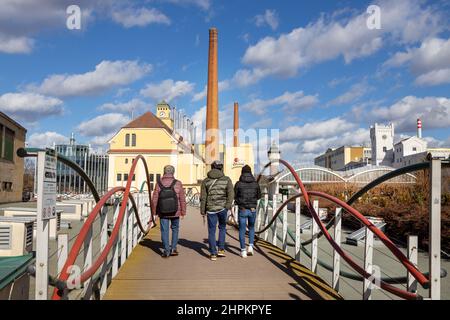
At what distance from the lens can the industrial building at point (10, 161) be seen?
28.0 meters

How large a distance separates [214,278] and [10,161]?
2881 cm

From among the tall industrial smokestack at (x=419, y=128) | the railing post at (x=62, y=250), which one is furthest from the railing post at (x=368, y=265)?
the tall industrial smokestack at (x=419, y=128)

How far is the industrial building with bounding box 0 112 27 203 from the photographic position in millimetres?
28016

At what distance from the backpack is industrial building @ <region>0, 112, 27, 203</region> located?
23.5 meters

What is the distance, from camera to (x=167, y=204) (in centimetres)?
667

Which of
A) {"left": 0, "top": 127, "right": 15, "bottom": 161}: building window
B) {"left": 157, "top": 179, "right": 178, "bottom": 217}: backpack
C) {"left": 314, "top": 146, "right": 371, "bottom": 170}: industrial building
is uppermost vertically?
{"left": 314, "top": 146, "right": 371, "bottom": 170}: industrial building

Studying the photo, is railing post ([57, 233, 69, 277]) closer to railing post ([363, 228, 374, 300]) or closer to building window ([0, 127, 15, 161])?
railing post ([363, 228, 374, 300])

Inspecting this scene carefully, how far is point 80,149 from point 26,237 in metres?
59.1

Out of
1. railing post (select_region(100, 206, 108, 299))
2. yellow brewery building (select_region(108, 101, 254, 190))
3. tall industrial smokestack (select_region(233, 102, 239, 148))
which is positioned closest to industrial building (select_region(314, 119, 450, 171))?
tall industrial smokestack (select_region(233, 102, 239, 148))

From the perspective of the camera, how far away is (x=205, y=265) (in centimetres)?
624

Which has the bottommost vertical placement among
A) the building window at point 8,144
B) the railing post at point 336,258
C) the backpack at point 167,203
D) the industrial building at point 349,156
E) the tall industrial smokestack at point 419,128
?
the railing post at point 336,258

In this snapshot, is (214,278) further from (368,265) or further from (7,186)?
(7,186)

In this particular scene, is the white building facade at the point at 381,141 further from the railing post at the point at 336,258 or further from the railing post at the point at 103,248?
the railing post at the point at 103,248

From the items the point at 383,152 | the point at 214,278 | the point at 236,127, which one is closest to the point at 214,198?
the point at 214,278
